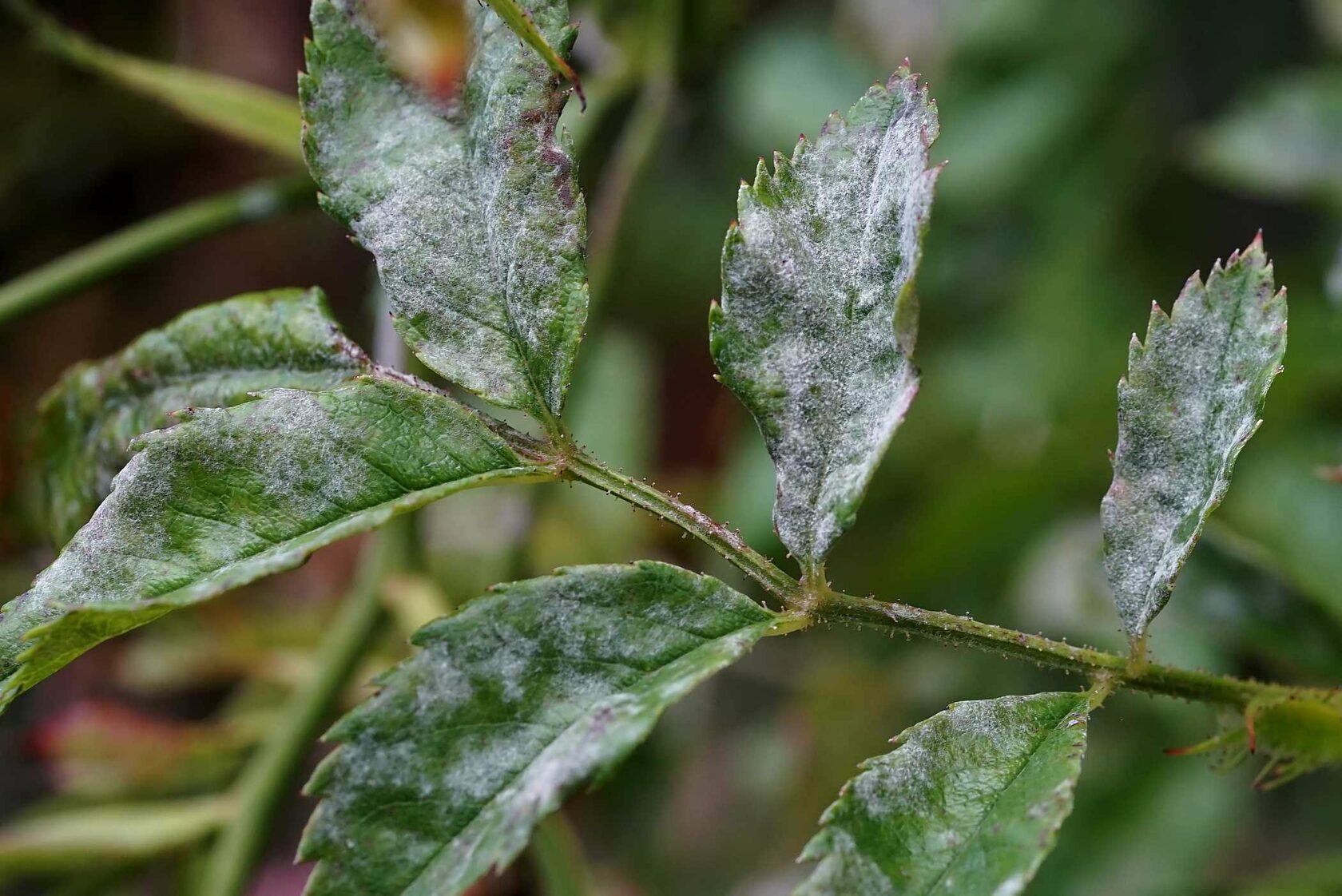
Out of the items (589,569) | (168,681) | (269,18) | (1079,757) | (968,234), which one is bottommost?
(1079,757)

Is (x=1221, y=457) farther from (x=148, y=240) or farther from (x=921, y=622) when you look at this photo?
(x=148, y=240)

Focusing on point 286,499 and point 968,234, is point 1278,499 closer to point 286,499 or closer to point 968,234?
point 968,234

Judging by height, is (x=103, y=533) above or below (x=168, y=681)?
below

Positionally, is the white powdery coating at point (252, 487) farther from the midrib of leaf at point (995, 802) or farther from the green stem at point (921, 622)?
the midrib of leaf at point (995, 802)

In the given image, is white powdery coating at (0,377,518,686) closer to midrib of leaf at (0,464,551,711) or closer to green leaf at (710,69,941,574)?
midrib of leaf at (0,464,551,711)

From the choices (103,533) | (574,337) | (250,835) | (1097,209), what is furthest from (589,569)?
(1097,209)

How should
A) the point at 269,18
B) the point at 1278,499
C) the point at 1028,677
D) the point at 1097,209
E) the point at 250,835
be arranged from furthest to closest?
the point at 269,18 → the point at 1097,209 → the point at 1028,677 → the point at 1278,499 → the point at 250,835

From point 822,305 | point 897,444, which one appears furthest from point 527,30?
point 897,444
